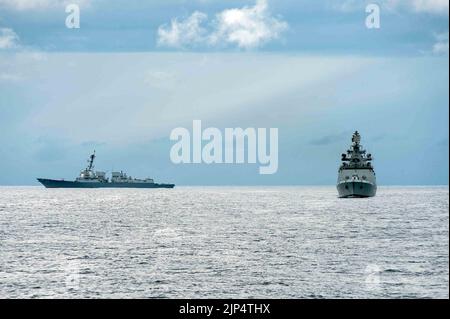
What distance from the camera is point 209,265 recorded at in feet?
170

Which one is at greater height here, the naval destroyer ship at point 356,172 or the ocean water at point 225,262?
the naval destroyer ship at point 356,172

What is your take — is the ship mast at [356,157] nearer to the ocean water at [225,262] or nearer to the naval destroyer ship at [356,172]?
the naval destroyer ship at [356,172]

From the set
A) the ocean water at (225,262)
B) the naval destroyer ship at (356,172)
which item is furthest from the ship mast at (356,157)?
the ocean water at (225,262)

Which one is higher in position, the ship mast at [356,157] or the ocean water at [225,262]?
the ship mast at [356,157]

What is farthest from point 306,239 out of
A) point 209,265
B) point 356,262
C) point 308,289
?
point 308,289

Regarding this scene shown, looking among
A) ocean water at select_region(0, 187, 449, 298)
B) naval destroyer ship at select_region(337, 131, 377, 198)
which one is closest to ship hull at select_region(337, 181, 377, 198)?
naval destroyer ship at select_region(337, 131, 377, 198)

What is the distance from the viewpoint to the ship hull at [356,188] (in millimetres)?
178875

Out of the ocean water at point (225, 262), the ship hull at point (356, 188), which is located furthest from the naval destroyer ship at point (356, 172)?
the ocean water at point (225, 262)

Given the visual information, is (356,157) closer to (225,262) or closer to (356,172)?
(356,172)

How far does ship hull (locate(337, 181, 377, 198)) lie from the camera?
179 m

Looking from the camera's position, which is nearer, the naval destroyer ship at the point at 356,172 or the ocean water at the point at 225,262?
the ocean water at the point at 225,262

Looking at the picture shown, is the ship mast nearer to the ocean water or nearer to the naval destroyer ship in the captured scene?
the naval destroyer ship

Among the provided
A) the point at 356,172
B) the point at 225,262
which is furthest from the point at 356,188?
the point at 225,262

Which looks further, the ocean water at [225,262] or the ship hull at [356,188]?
the ship hull at [356,188]
